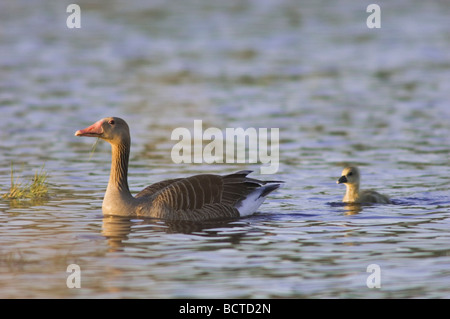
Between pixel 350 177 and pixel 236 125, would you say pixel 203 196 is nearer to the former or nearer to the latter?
pixel 350 177

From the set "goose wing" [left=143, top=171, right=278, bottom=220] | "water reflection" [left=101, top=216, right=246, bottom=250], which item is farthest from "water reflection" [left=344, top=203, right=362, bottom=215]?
"water reflection" [left=101, top=216, right=246, bottom=250]

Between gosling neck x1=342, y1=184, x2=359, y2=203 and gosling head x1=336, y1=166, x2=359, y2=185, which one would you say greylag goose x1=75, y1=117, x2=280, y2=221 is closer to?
gosling head x1=336, y1=166, x2=359, y2=185

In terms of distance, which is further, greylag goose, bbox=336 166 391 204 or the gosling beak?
the gosling beak

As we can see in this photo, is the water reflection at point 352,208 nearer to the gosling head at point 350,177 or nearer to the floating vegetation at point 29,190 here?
the gosling head at point 350,177

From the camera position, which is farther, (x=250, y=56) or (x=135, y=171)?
(x=250, y=56)

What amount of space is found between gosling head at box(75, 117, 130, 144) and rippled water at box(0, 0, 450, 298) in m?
1.27

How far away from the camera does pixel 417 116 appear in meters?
23.4

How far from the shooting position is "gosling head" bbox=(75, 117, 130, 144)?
48.6ft

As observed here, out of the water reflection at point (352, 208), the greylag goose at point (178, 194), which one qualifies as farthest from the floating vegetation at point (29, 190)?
the water reflection at point (352, 208)

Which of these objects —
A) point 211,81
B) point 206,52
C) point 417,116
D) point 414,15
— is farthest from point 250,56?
point 414,15

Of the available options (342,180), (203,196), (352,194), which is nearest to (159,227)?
(203,196)

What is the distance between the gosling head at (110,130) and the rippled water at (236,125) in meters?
1.27

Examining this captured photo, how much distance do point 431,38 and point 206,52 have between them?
398 inches
